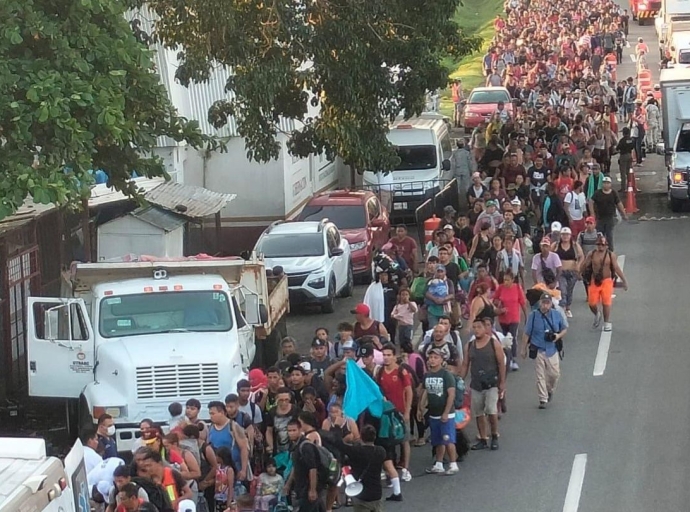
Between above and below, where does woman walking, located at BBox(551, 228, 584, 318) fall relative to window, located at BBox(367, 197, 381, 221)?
below

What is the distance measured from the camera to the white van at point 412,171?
31672mm

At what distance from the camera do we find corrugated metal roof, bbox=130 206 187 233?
74.8 ft

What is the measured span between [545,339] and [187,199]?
9297 millimetres

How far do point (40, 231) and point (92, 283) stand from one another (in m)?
4.10

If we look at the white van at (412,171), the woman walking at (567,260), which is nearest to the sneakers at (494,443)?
the woman walking at (567,260)

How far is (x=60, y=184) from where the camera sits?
14.9 m

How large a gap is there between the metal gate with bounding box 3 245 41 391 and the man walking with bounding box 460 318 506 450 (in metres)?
7.24

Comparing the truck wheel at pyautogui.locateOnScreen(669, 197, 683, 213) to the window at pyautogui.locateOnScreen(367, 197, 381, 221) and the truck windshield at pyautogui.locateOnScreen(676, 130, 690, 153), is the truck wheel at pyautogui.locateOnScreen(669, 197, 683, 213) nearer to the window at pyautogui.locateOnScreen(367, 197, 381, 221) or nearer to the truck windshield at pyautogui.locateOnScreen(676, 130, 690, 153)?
the truck windshield at pyautogui.locateOnScreen(676, 130, 690, 153)

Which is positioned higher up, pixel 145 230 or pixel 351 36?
pixel 351 36

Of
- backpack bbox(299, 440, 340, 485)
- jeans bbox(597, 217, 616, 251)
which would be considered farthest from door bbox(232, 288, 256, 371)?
jeans bbox(597, 217, 616, 251)

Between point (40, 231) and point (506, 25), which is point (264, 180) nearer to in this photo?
point (40, 231)

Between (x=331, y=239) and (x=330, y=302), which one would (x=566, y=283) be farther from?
(x=331, y=239)

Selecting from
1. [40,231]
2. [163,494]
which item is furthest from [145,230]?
[163,494]

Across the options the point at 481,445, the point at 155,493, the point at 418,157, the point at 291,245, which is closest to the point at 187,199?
the point at 291,245
